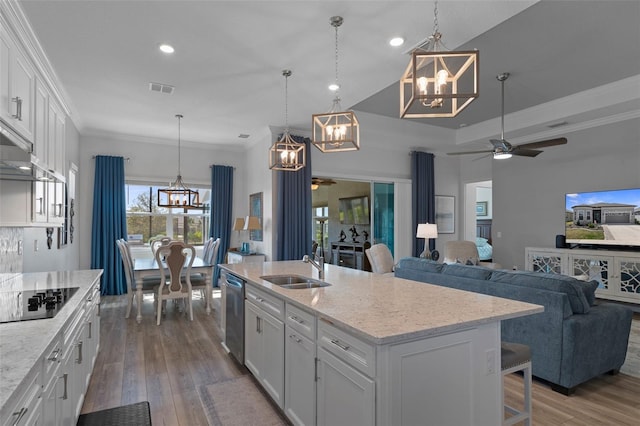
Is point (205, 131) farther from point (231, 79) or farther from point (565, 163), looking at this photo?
point (565, 163)

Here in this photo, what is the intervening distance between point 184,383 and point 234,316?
0.67 metres

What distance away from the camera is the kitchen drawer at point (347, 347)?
153 cm

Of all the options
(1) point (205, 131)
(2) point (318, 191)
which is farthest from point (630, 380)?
(2) point (318, 191)

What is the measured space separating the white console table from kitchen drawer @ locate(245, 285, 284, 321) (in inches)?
172

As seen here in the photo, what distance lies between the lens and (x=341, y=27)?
3.09 m

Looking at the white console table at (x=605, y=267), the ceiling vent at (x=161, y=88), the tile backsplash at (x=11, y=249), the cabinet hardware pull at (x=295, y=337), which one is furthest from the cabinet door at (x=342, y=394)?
the white console table at (x=605, y=267)

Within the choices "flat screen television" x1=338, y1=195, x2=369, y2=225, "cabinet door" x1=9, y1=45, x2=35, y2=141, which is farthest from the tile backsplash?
"flat screen television" x1=338, y1=195, x2=369, y2=225

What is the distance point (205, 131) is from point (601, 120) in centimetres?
655

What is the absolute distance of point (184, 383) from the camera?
3008 mm

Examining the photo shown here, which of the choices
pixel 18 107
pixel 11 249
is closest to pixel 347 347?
pixel 18 107

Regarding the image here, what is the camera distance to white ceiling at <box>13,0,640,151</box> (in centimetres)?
288

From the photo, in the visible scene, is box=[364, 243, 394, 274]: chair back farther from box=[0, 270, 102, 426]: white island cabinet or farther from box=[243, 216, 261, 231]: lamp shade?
box=[0, 270, 102, 426]: white island cabinet

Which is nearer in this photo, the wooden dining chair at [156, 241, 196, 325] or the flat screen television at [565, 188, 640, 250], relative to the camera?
the wooden dining chair at [156, 241, 196, 325]

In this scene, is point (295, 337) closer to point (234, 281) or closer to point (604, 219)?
point (234, 281)
